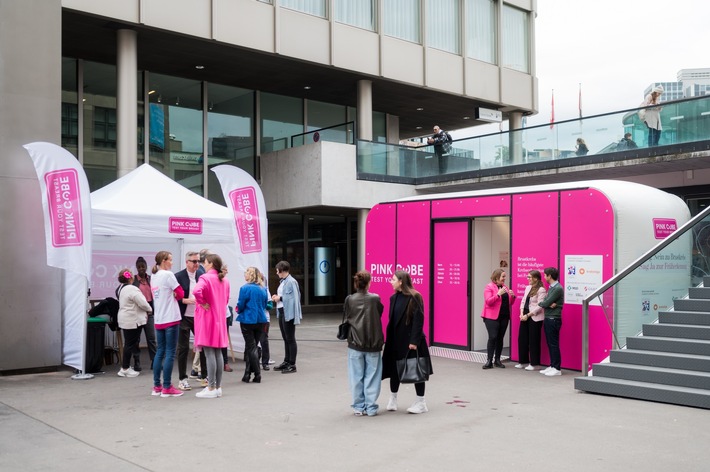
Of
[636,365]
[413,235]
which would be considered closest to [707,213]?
[636,365]

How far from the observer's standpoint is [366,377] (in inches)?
324

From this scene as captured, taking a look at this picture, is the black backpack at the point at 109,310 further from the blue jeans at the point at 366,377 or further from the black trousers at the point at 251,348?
the blue jeans at the point at 366,377

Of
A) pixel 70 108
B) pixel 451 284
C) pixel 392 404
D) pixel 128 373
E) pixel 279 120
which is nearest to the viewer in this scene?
pixel 392 404

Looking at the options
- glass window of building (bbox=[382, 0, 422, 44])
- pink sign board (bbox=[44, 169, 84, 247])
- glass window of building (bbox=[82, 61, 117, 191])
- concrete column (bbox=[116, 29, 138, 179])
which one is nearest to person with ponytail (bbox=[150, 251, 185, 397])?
pink sign board (bbox=[44, 169, 84, 247])

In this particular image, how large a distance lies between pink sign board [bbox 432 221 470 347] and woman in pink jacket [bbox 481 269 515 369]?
138 cm

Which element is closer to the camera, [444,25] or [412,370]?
[412,370]

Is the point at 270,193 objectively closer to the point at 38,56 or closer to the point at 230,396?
the point at 38,56

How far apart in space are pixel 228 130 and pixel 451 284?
1188 centimetres

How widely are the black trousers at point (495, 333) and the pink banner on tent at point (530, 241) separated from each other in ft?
1.59

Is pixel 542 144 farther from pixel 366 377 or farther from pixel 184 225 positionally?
pixel 366 377

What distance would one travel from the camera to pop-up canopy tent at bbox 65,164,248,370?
11.6 metres

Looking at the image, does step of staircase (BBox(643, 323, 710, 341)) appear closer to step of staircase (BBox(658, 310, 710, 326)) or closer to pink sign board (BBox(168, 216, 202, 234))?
step of staircase (BBox(658, 310, 710, 326))

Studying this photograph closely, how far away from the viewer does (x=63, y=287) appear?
1170 centimetres

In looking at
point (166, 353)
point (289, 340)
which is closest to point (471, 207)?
point (289, 340)
